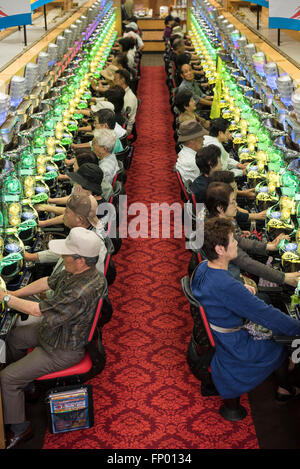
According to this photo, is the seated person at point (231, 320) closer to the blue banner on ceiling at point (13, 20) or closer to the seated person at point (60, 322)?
the seated person at point (60, 322)

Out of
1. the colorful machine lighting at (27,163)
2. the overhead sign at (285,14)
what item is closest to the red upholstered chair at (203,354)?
the colorful machine lighting at (27,163)

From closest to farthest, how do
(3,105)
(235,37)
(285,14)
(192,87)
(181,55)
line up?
(3,105), (285,14), (235,37), (192,87), (181,55)

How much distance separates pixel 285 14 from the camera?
5750mm

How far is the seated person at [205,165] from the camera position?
4840mm

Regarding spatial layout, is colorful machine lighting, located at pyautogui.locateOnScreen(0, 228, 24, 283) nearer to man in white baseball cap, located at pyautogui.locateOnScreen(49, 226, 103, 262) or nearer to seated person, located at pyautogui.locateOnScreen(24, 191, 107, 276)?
seated person, located at pyautogui.locateOnScreen(24, 191, 107, 276)

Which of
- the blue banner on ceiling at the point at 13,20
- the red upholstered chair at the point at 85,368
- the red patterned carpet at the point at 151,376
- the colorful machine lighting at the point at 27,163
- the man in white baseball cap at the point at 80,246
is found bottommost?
the red patterned carpet at the point at 151,376

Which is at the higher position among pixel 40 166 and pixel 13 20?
pixel 13 20

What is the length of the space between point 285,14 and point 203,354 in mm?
3558

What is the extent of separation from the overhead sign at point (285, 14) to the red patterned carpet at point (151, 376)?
220 cm

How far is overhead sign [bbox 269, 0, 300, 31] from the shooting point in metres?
5.58

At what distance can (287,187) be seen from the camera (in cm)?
439

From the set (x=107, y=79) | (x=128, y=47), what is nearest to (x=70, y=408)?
(x=107, y=79)

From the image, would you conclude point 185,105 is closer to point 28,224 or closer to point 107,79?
point 107,79

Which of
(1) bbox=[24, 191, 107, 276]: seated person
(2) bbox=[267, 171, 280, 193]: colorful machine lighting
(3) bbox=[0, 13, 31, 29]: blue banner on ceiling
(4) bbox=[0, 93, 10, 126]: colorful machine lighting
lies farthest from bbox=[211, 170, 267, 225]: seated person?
(3) bbox=[0, 13, 31, 29]: blue banner on ceiling
